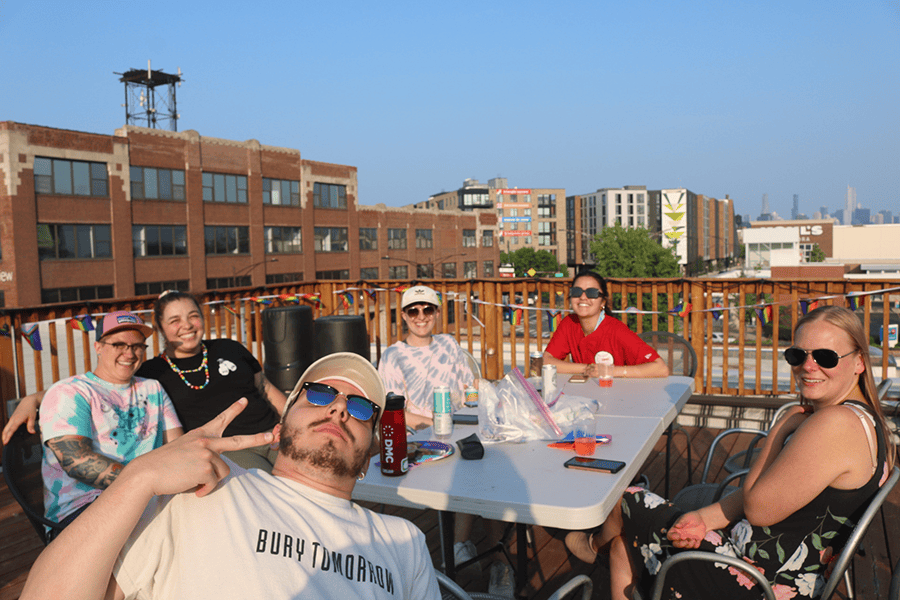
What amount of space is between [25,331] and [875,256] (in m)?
133

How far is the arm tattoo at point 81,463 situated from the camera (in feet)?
7.24

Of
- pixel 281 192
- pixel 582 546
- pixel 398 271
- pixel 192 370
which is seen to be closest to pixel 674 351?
pixel 582 546

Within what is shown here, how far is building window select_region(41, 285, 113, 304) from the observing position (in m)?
30.2

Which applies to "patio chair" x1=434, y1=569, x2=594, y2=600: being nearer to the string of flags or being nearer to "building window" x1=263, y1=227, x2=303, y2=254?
the string of flags

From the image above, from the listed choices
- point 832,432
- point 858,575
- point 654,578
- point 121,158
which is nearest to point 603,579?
point 654,578

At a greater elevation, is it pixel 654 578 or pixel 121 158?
pixel 121 158

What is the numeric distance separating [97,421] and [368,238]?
48.4 meters

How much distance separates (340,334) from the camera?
6309 mm

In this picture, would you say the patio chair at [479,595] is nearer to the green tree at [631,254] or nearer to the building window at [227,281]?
the building window at [227,281]

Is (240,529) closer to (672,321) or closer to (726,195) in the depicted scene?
(672,321)

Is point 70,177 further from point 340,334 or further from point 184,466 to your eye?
point 184,466

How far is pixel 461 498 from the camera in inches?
77.9

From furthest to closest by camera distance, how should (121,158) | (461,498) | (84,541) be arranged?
(121,158), (461,498), (84,541)

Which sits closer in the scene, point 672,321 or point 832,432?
point 832,432
